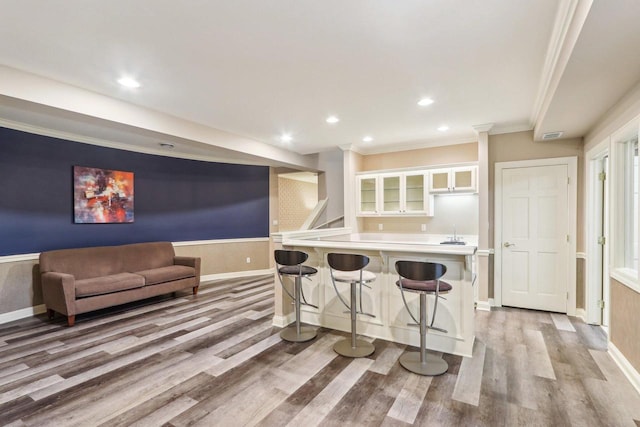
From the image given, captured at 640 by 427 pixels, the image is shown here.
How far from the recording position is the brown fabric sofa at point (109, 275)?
3.76 metres

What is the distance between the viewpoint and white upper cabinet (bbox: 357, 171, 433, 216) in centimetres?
518

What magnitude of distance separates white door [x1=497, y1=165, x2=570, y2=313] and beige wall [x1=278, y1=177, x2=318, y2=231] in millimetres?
4698

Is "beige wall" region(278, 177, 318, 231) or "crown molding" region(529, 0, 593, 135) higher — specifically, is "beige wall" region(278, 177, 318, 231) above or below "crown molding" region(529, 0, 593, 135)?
below

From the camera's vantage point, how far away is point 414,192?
5.27 m

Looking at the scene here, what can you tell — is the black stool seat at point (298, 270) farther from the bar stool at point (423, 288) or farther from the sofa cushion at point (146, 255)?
the sofa cushion at point (146, 255)

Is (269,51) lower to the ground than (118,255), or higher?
higher

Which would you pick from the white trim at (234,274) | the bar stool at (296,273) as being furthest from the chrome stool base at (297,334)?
the white trim at (234,274)

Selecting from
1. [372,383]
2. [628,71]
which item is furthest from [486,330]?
[628,71]

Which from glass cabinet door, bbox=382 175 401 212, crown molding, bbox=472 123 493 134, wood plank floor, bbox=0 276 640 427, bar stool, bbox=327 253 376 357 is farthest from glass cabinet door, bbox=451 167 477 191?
bar stool, bbox=327 253 376 357

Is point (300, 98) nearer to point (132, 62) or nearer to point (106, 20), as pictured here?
point (132, 62)

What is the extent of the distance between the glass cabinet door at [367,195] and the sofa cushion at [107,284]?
3707mm

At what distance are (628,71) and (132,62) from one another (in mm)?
3781

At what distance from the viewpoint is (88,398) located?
2.27 metres

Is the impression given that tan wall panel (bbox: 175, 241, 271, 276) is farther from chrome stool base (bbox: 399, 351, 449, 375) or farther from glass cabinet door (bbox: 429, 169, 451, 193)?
chrome stool base (bbox: 399, 351, 449, 375)
